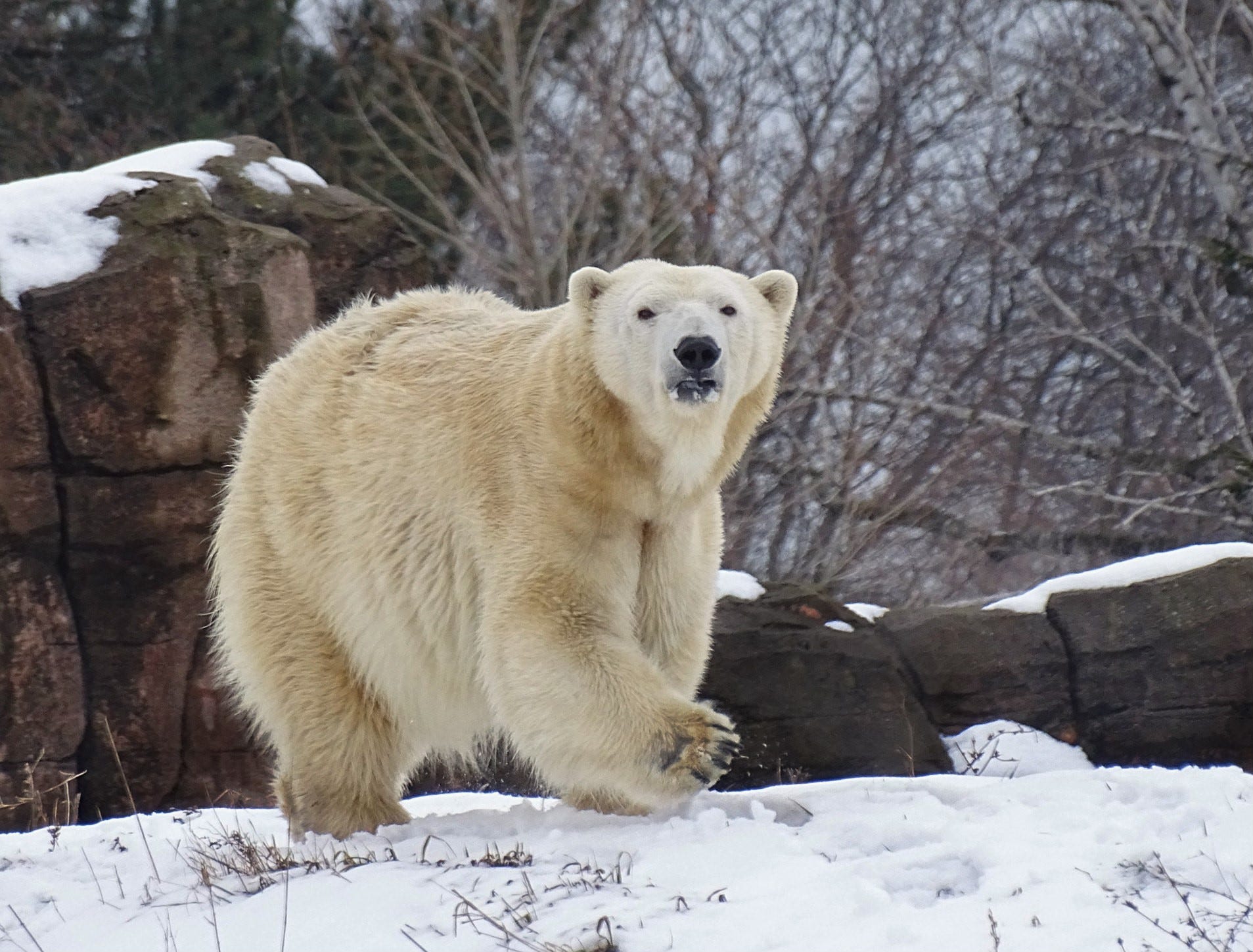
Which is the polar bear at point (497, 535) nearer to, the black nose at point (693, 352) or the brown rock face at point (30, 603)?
the black nose at point (693, 352)

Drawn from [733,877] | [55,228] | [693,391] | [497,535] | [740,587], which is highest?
[55,228]

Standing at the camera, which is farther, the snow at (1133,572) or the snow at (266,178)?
the snow at (266,178)

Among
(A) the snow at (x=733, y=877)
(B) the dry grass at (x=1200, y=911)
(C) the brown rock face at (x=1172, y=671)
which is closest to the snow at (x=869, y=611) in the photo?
(C) the brown rock face at (x=1172, y=671)

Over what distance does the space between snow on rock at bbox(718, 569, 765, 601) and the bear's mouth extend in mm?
2425

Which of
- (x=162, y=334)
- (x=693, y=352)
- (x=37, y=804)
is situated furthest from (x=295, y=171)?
(x=693, y=352)

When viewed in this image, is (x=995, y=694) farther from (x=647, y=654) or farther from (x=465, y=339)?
(x=465, y=339)

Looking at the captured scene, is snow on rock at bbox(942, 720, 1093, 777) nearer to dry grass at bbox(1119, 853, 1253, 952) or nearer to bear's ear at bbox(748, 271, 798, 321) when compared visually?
bear's ear at bbox(748, 271, 798, 321)

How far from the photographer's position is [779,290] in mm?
4789

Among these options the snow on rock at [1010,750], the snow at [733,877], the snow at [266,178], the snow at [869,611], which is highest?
the snow at [266,178]

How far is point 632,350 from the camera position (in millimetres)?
4328

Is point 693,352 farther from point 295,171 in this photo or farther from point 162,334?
point 295,171

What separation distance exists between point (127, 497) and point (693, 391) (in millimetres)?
3429

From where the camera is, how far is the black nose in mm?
4164

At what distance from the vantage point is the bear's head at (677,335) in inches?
165
